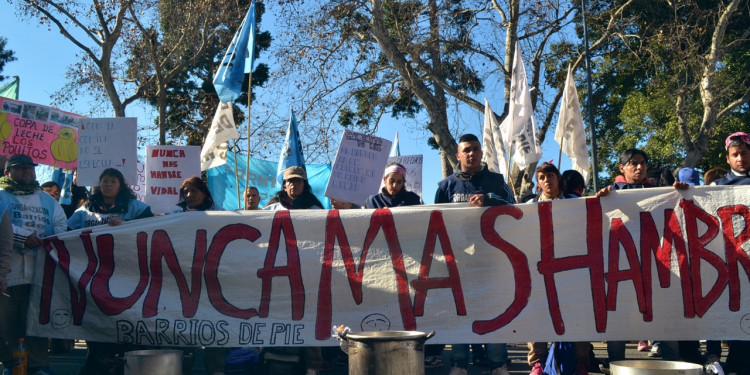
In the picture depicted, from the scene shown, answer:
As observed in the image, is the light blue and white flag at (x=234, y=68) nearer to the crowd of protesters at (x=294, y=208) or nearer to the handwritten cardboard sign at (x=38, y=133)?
the crowd of protesters at (x=294, y=208)

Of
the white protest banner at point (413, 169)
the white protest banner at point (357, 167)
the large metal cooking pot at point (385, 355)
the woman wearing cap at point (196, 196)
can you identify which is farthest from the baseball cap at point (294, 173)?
the white protest banner at point (413, 169)

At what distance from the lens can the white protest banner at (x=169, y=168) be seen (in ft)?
24.9

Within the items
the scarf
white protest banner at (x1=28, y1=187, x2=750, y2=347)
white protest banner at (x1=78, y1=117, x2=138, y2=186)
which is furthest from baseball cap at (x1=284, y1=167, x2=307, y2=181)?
the scarf

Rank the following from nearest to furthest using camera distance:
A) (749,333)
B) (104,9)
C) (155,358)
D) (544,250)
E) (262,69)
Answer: (155,358), (749,333), (544,250), (104,9), (262,69)

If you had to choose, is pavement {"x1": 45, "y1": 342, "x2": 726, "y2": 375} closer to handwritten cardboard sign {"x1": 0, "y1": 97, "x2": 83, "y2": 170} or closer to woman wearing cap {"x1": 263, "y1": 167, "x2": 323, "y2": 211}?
woman wearing cap {"x1": 263, "y1": 167, "x2": 323, "y2": 211}

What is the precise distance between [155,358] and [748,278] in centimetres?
390

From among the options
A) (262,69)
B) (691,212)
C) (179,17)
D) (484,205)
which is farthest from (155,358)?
(262,69)

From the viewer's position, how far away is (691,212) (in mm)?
5027

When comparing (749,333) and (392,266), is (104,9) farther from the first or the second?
(749,333)

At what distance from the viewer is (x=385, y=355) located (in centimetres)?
381

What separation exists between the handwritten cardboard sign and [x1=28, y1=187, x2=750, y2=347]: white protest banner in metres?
4.85

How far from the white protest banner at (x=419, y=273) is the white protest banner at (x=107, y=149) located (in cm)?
149

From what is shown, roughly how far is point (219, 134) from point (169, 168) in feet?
2.79

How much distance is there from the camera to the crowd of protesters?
507 cm
